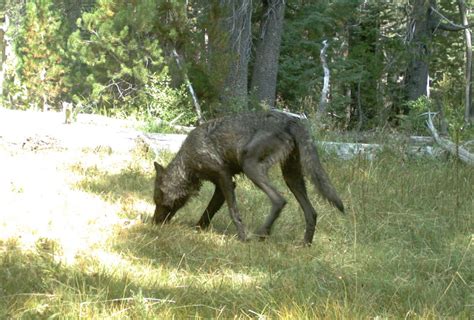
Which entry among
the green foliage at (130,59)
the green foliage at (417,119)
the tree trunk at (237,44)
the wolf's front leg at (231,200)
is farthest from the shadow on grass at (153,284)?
the tree trunk at (237,44)

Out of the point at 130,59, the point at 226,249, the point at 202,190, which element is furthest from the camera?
the point at 130,59

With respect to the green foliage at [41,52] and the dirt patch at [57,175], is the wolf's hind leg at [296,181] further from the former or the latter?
the green foliage at [41,52]

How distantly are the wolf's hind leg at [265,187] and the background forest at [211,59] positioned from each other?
14.2 feet

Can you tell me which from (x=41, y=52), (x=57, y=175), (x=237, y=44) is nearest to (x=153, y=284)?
(x=57, y=175)

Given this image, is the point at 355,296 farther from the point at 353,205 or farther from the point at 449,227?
the point at 353,205

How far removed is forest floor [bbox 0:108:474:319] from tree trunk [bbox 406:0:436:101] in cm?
994

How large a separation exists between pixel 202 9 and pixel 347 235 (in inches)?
445

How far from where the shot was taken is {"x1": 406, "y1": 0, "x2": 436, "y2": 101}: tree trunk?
1816 centimetres

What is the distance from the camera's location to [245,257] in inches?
212

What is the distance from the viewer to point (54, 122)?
1142 centimetres

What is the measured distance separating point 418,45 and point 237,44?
681cm

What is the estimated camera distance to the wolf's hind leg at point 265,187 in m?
5.95

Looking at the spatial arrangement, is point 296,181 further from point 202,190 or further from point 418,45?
point 418,45

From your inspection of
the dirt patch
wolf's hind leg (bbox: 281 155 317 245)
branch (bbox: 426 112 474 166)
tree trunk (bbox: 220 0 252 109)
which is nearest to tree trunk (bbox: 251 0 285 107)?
tree trunk (bbox: 220 0 252 109)
